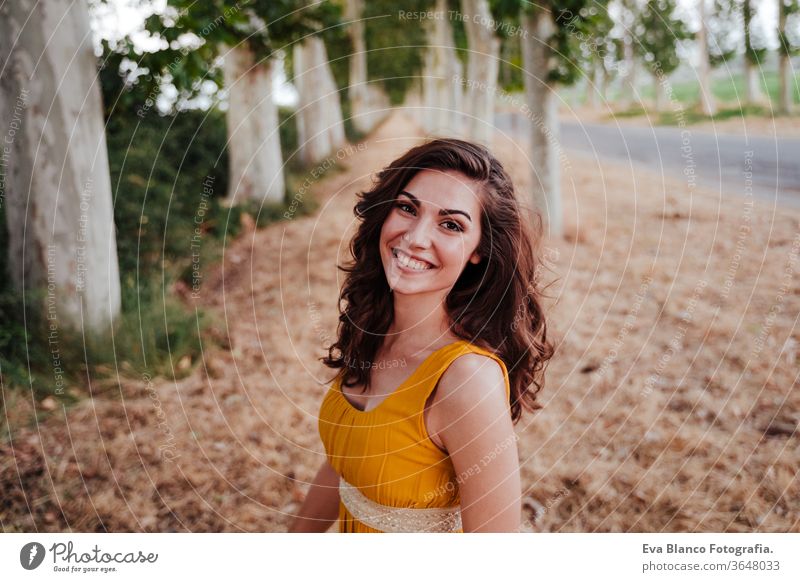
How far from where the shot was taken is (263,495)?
231 centimetres

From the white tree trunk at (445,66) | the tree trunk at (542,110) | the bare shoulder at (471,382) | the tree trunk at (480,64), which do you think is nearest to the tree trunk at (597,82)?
the tree trunk at (542,110)

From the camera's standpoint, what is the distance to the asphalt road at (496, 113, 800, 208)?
5.46 metres

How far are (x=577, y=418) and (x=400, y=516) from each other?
1475 millimetres

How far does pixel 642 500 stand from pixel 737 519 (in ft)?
1.02

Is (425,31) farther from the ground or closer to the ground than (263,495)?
farther from the ground

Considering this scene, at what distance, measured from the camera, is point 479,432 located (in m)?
1.13

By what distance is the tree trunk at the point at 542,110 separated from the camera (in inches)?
172

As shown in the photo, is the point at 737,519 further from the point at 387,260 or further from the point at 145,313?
the point at 145,313

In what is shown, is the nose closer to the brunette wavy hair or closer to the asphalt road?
the brunette wavy hair

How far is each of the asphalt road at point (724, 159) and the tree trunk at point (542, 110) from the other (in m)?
0.22

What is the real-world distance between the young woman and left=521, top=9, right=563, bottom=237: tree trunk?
3.08 meters

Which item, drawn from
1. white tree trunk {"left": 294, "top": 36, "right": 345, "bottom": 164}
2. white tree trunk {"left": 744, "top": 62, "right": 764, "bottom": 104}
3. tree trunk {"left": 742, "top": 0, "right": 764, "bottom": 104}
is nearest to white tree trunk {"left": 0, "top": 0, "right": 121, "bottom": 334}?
tree trunk {"left": 742, "top": 0, "right": 764, "bottom": 104}
